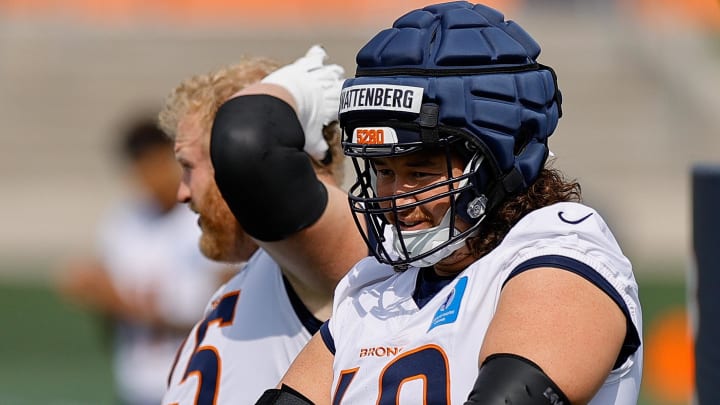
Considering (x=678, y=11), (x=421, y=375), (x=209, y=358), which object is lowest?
(x=678, y=11)

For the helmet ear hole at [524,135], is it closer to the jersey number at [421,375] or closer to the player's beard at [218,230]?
the jersey number at [421,375]

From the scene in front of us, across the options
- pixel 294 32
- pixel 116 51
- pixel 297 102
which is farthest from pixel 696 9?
pixel 297 102

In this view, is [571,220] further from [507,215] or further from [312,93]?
[312,93]

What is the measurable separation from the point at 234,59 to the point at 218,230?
1476cm

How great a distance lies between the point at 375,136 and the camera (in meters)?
2.32

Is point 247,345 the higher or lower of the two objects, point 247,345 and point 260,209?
the lower

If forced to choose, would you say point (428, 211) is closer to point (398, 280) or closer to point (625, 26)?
point (398, 280)

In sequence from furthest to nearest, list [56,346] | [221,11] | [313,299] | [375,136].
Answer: [221,11] < [56,346] < [313,299] < [375,136]

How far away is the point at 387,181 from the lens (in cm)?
240

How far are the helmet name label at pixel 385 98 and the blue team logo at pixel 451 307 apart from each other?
13.1 inches

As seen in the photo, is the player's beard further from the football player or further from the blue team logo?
the blue team logo

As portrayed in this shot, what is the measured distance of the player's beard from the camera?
10.7 ft

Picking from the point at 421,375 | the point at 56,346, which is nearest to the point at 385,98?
the point at 421,375

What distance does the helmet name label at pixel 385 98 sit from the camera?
2270 mm
